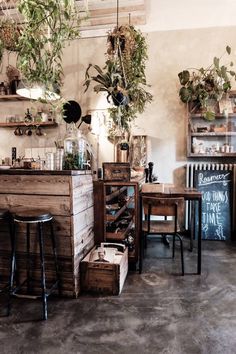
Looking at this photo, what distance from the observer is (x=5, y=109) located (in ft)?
15.9

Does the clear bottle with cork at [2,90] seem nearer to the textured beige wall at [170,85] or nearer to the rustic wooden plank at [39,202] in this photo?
the textured beige wall at [170,85]

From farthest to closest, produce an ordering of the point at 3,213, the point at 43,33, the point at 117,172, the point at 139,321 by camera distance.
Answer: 1. the point at 117,172
2. the point at 43,33
3. the point at 3,213
4. the point at 139,321

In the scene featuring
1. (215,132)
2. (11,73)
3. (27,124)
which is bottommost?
(215,132)

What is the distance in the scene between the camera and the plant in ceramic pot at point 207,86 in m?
3.82

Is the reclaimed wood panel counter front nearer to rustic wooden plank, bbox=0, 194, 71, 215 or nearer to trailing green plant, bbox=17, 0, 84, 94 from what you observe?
rustic wooden plank, bbox=0, 194, 71, 215

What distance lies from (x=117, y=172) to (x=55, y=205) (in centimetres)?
86

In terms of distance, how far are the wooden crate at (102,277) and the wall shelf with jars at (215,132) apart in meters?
2.40

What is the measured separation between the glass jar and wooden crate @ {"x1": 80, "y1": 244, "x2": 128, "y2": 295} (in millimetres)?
876

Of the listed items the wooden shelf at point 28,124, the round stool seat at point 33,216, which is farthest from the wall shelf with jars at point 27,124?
the round stool seat at point 33,216

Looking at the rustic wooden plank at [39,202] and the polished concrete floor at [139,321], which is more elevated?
the rustic wooden plank at [39,202]

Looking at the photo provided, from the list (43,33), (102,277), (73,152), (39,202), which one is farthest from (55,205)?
(43,33)

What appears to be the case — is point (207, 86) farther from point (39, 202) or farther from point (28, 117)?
point (39, 202)

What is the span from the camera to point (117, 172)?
285 cm

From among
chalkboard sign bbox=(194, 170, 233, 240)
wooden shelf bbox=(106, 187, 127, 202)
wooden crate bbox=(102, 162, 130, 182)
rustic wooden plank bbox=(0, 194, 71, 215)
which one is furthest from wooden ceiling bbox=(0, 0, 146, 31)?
rustic wooden plank bbox=(0, 194, 71, 215)
